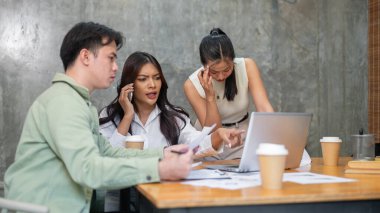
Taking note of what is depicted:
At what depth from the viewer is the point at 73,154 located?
124 cm

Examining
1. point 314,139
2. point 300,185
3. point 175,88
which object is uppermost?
point 175,88

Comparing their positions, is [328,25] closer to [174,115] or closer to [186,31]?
[186,31]

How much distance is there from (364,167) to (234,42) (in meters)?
2.79

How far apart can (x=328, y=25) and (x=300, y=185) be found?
355 centimetres

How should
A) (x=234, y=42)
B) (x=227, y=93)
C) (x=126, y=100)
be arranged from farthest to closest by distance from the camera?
(x=234, y=42) → (x=227, y=93) → (x=126, y=100)

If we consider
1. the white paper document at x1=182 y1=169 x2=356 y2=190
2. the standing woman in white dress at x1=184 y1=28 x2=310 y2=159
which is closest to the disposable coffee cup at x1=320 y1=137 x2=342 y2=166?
the white paper document at x1=182 y1=169 x2=356 y2=190

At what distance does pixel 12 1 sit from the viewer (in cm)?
385

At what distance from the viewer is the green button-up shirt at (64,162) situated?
124cm

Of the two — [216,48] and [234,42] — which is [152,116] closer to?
[216,48]

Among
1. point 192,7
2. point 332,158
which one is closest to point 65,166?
point 332,158

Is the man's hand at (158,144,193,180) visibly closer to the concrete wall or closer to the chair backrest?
the chair backrest

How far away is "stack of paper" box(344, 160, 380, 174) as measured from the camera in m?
1.60

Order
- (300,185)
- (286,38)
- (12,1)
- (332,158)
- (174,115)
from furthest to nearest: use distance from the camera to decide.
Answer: (286,38) → (12,1) → (174,115) → (332,158) → (300,185)

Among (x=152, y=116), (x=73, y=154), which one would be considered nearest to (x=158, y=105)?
(x=152, y=116)
